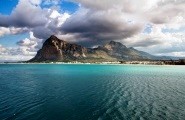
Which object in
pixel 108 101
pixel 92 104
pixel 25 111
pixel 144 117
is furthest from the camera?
pixel 108 101

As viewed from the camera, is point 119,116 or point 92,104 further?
point 92,104

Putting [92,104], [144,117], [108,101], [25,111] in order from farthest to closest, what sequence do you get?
1. [108,101]
2. [92,104]
3. [25,111]
4. [144,117]

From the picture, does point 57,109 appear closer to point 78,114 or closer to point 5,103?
point 78,114

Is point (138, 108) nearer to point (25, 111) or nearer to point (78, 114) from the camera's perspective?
point (78, 114)

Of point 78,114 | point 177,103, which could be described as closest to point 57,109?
point 78,114

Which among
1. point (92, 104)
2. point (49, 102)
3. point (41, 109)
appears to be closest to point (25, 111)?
point (41, 109)

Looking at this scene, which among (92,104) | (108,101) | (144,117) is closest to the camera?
(144,117)

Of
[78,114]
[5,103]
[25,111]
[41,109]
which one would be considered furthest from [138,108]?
[5,103]

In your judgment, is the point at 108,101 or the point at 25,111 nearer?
the point at 25,111
